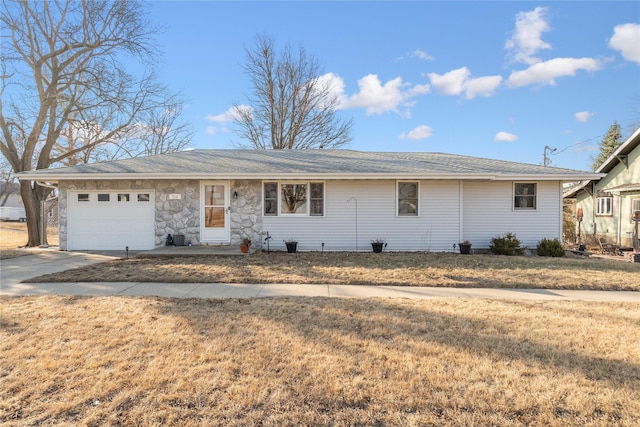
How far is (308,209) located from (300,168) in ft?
4.47

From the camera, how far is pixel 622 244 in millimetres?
15711

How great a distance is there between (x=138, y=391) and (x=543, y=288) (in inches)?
269

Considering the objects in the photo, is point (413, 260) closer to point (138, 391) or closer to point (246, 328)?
point (246, 328)

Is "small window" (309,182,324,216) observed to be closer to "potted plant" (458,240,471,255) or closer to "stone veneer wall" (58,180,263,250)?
"stone veneer wall" (58,180,263,250)

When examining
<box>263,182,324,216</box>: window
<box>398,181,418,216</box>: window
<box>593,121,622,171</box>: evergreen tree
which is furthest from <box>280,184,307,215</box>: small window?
<box>593,121,622,171</box>: evergreen tree

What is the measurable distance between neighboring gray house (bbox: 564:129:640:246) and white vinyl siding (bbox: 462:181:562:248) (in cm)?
546

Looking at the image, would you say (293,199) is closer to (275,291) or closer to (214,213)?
(214,213)

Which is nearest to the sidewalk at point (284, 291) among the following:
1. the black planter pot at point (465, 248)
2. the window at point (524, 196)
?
the black planter pot at point (465, 248)

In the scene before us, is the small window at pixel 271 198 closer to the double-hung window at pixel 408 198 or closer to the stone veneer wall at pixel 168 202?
the stone veneer wall at pixel 168 202

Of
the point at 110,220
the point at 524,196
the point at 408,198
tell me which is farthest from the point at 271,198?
the point at 524,196

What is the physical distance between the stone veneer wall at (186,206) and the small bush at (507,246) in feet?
24.8

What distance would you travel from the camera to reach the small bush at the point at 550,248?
1112cm

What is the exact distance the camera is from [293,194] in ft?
38.2

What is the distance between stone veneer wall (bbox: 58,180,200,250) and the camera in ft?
37.4
